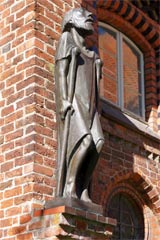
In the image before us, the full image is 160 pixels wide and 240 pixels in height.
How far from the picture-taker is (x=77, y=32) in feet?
21.0

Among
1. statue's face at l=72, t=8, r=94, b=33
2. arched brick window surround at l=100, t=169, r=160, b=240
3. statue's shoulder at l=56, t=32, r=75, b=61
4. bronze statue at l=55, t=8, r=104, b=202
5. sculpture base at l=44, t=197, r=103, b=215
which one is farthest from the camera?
arched brick window surround at l=100, t=169, r=160, b=240

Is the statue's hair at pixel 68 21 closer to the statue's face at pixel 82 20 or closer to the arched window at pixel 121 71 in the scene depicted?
the statue's face at pixel 82 20

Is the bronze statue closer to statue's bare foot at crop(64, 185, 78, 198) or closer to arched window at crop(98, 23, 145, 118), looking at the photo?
statue's bare foot at crop(64, 185, 78, 198)

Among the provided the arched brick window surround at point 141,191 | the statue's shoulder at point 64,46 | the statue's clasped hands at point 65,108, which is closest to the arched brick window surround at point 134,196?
the arched brick window surround at point 141,191

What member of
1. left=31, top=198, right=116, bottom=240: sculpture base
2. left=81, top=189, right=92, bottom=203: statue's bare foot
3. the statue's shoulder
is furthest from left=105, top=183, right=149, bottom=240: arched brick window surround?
the statue's shoulder

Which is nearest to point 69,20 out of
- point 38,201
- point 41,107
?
point 41,107

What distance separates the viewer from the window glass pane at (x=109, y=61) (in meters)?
8.97

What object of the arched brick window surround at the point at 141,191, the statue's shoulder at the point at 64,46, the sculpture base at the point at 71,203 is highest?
the statue's shoulder at the point at 64,46

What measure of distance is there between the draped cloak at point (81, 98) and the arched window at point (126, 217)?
87.3 inches

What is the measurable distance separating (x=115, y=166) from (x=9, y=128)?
220 cm

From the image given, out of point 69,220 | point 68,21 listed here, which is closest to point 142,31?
point 68,21

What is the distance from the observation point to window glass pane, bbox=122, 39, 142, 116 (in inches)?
371

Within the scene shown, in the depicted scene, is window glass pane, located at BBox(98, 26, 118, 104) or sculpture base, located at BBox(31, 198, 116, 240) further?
window glass pane, located at BBox(98, 26, 118, 104)

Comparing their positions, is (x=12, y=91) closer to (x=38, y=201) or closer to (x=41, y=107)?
(x=41, y=107)
